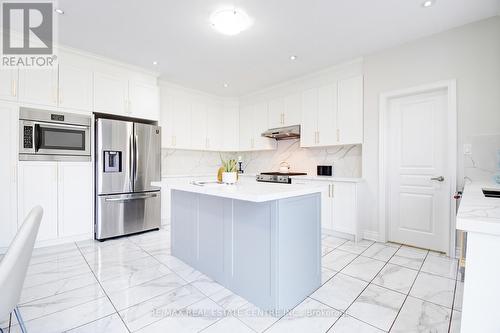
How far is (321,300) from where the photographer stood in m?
1.87

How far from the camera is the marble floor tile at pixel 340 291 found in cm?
185

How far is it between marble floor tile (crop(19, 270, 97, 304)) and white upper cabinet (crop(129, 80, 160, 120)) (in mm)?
2389

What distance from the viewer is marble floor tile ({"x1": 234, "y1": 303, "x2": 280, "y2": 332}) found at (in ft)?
5.15

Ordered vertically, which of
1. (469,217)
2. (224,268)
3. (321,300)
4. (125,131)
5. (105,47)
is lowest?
(321,300)

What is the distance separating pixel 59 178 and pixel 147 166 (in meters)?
1.09

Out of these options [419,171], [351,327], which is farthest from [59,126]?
[419,171]

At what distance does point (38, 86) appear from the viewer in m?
2.92

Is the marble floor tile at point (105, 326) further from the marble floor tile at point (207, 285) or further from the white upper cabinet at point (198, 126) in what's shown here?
the white upper cabinet at point (198, 126)

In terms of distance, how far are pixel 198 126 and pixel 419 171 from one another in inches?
153

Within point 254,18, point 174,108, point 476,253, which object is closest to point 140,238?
point 174,108

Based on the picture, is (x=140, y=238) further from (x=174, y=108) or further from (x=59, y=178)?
(x=174, y=108)

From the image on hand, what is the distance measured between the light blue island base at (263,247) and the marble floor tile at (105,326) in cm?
80

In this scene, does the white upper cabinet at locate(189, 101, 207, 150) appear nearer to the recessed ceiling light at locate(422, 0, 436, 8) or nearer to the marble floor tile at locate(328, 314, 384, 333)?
the recessed ceiling light at locate(422, 0, 436, 8)

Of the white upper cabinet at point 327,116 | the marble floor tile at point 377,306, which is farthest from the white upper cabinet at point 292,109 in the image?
the marble floor tile at point 377,306
